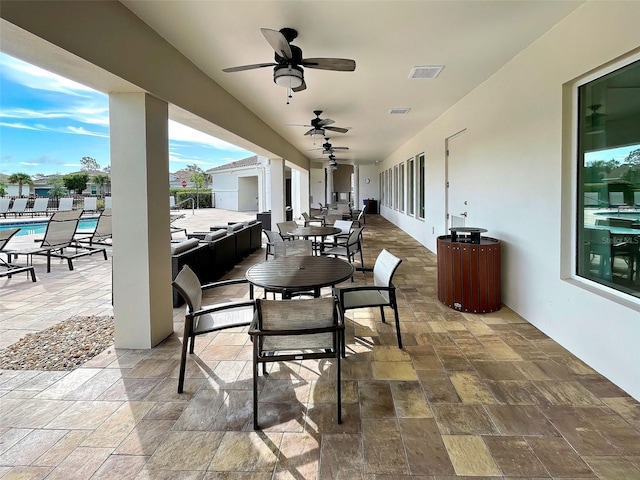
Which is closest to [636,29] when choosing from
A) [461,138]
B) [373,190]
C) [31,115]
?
[461,138]

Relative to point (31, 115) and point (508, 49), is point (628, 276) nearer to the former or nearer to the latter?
point (508, 49)

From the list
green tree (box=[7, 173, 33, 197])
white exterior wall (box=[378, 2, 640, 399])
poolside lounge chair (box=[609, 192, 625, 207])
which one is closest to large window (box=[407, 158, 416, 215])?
white exterior wall (box=[378, 2, 640, 399])

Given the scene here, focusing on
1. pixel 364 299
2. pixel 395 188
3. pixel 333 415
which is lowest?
pixel 333 415

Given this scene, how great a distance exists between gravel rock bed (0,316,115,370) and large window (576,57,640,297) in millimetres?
4160

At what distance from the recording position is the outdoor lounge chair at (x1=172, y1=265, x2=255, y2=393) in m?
2.38

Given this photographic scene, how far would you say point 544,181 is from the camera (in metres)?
3.25

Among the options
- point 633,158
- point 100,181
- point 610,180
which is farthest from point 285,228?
point 100,181

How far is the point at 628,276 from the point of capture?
7.95 ft

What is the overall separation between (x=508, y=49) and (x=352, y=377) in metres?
3.53

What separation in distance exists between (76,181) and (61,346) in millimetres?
22457

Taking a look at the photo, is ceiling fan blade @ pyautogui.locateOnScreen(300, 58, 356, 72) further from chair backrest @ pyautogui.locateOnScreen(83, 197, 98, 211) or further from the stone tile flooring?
chair backrest @ pyautogui.locateOnScreen(83, 197, 98, 211)

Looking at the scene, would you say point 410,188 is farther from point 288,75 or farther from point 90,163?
point 90,163

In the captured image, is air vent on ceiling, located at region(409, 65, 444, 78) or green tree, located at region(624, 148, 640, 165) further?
air vent on ceiling, located at region(409, 65, 444, 78)

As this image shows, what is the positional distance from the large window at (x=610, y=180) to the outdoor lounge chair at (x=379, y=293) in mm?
1525
